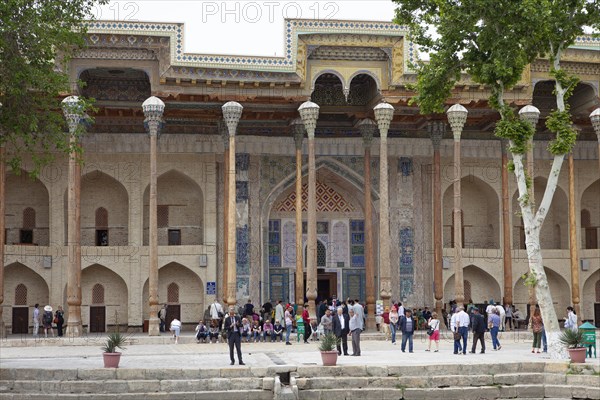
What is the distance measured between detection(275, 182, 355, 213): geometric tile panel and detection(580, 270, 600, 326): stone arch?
8.49 metres

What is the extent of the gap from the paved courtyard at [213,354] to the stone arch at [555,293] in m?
6.58

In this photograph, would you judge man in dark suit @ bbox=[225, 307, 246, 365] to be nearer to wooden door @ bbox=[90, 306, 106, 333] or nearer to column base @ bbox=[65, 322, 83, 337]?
column base @ bbox=[65, 322, 83, 337]

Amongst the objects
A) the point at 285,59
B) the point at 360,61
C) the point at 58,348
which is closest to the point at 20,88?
the point at 58,348

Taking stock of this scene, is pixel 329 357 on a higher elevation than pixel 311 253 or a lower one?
lower

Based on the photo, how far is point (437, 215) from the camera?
2903cm

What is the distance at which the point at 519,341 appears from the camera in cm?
2438

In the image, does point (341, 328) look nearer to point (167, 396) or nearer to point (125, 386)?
point (167, 396)

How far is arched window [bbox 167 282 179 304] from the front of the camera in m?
30.2

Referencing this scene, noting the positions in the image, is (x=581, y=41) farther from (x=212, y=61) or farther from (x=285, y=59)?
(x=212, y=61)

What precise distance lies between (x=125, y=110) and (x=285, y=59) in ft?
18.5

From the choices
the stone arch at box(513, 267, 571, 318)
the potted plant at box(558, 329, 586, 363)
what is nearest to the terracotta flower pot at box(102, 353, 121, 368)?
the potted plant at box(558, 329, 586, 363)

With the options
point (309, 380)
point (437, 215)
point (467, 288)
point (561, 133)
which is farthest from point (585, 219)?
point (309, 380)

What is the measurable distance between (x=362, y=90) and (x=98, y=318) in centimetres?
1111

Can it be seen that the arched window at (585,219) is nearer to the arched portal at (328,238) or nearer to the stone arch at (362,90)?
the arched portal at (328,238)
